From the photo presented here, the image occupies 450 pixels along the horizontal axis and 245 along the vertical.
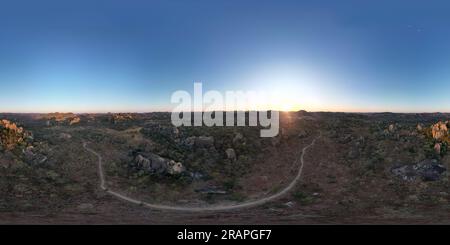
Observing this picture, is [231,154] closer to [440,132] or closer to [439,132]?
[439,132]

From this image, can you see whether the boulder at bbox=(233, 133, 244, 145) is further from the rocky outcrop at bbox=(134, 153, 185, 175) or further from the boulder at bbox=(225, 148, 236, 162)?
the rocky outcrop at bbox=(134, 153, 185, 175)

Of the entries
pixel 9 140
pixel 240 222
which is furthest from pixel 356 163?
pixel 9 140

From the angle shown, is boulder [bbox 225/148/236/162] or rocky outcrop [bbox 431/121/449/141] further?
rocky outcrop [bbox 431/121/449/141]

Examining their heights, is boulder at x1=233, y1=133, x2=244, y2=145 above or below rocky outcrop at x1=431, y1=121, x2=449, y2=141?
below

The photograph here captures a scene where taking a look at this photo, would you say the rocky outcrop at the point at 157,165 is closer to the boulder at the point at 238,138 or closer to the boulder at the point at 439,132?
the boulder at the point at 238,138

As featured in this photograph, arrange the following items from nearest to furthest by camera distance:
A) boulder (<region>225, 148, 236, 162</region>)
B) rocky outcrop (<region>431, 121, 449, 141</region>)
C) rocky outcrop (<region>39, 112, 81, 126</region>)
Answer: boulder (<region>225, 148, 236, 162</region>) < rocky outcrop (<region>431, 121, 449, 141</region>) < rocky outcrop (<region>39, 112, 81, 126</region>)

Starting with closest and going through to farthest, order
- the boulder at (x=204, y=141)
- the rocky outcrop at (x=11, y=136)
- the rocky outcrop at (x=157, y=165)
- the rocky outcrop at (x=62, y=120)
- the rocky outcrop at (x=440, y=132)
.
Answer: the rocky outcrop at (x=157, y=165)
the rocky outcrop at (x=11, y=136)
the rocky outcrop at (x=440, y=132)
the boulder at (x=204, y=141)
the rocky outcrop at (x=62, y=120)

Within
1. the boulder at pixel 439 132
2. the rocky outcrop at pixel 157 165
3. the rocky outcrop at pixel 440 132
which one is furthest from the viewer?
the boulder at pixel 439 132

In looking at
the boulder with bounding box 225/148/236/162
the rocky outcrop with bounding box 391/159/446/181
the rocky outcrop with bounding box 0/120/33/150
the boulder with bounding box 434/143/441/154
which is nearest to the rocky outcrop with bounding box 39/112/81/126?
the rocky outcrop with bounding box 0/120/33/150

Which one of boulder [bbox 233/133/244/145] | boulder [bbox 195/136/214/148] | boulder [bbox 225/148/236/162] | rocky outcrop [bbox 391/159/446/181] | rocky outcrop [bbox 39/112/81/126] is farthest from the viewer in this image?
rocky outcrop [bbox 39/112/81/126]

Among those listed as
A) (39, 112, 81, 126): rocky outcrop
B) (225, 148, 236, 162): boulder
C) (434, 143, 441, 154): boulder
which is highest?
(39, 112, 81, 126): rocky outcrop

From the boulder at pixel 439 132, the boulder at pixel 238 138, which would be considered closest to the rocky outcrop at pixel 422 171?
the boulder at pixel 439 132

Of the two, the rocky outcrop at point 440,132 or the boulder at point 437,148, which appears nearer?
the boulder at point 437,148
